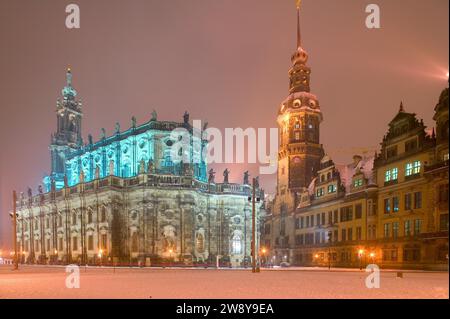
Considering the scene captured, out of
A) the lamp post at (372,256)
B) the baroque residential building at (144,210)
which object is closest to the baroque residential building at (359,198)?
the lamp post at (372,256)

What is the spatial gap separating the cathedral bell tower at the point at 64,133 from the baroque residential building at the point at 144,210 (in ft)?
24.6

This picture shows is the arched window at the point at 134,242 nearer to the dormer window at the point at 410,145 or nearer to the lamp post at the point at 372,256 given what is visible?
the lamp post at the point at 372,256

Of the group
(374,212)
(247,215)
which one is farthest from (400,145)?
(247,215)

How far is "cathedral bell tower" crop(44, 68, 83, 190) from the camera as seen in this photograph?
3356 inches

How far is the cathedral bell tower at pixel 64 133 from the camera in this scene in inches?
3356

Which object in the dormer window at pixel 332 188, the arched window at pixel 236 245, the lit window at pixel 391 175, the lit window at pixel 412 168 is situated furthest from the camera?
the arched window at pixel 236 245

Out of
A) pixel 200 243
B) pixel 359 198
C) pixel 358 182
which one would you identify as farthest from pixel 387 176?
pixel 200 243

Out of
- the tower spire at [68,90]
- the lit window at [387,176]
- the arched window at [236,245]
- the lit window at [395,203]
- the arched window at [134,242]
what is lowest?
the arched window at [236,245]

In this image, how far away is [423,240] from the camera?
41812 mm
